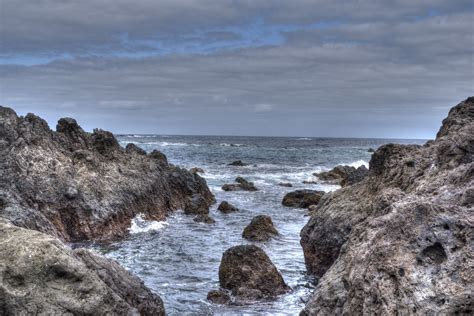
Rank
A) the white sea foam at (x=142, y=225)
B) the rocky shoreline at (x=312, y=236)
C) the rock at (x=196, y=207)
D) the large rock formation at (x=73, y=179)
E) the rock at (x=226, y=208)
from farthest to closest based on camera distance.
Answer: the rock at (x=226, y=208)
the rock at (x=196, y=207)
the white sea foam at (x=142, y=225)
the large rock formation at (x=73, y=179)
the rocky shoreline at (x=312, y=236)

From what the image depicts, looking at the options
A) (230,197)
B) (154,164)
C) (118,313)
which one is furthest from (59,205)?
(230,197)

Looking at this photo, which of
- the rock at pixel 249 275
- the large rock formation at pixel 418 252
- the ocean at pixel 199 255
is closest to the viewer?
the large rock formation at pixel 418 252

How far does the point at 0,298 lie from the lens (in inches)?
259

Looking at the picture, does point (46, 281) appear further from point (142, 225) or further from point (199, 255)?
point (142, 225)

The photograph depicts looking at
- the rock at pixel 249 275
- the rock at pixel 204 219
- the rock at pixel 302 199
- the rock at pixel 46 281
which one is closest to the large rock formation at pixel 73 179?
the rock at pixel 204 219

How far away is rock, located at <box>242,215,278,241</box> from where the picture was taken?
1975 cm

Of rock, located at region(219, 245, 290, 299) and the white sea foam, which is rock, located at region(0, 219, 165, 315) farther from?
the white sea foam

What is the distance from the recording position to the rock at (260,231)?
19750 millimetres

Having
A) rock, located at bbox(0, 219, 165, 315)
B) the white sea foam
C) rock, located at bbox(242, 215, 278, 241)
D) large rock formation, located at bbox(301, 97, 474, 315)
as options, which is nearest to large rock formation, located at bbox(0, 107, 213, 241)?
the white sea foam

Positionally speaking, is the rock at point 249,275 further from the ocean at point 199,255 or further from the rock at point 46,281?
the rock at point 46,281

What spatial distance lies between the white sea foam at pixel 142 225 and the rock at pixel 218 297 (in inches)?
350

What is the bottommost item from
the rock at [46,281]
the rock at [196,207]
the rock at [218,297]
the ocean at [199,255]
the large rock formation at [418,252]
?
the ocean at [199,255]

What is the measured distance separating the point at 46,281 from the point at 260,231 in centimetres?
1371

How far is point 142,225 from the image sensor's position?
71.2 feet
